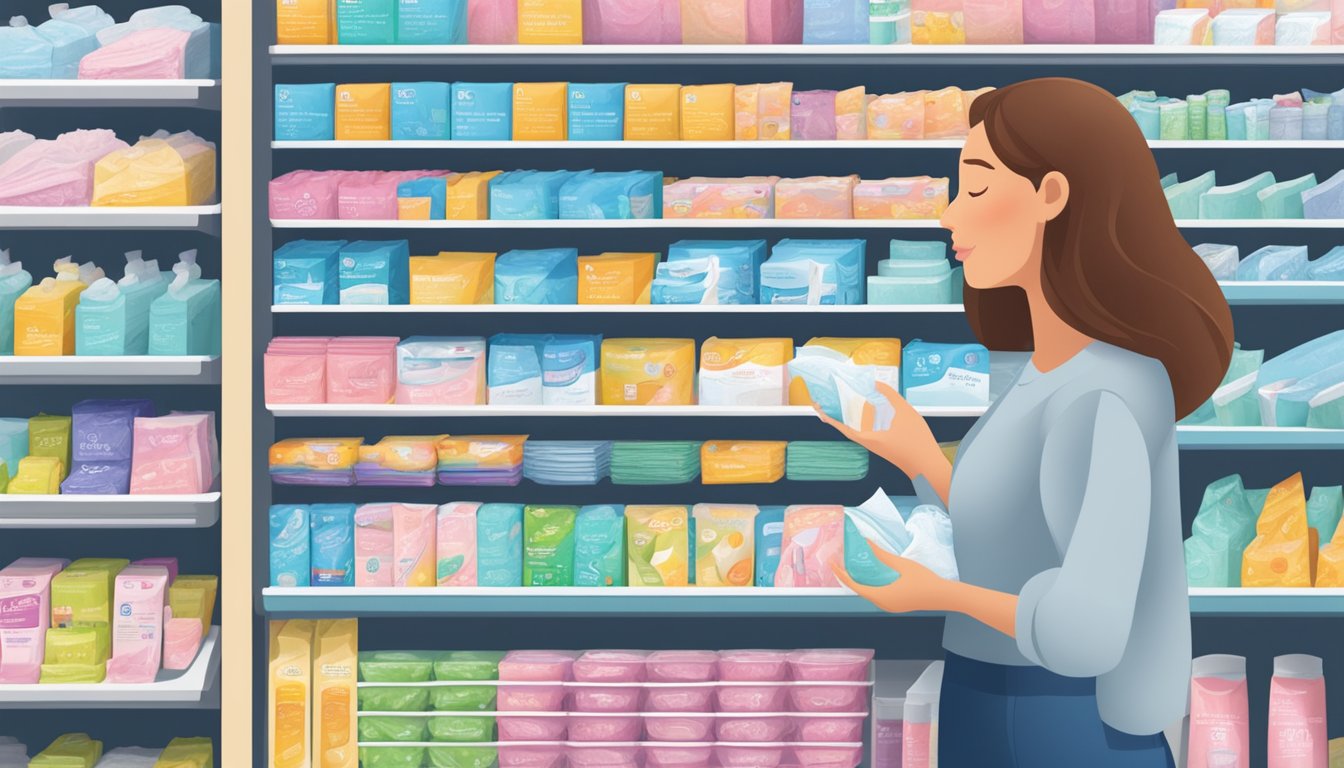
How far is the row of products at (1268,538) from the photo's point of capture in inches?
146

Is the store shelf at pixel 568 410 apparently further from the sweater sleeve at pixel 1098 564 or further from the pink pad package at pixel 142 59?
the sweater sleeve at pixel 1098 564

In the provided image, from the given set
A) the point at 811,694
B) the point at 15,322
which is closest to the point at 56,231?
the point at 15,322

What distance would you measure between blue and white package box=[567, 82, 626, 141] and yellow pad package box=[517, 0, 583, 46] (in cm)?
13

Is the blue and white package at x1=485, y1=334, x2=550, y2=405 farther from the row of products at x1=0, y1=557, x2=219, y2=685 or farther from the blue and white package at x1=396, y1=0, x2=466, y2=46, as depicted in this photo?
the row of products at x1=0, y1=557, x2=219, y2=685

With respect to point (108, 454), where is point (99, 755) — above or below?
below

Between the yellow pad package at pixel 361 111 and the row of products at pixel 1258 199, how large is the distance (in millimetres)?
2037

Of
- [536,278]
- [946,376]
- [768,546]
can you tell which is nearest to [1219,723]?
[946,376]

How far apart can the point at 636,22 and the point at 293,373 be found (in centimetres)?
126

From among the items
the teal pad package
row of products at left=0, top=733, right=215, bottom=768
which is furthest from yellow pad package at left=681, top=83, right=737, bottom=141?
row of products at left=0, top=733, right=215, bottom=768

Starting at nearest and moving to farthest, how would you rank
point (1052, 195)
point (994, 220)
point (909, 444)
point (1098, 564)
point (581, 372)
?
point (1098, 564)
point (1052, 195)
point (994, 220)
point (909, 444)
point (581, 372)

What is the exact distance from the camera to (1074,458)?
1912mm

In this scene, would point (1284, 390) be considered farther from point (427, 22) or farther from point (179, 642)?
point (179, 642)

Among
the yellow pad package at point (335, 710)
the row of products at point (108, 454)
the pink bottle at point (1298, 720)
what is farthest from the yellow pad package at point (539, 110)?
the pink bottle at point (1298, 720)

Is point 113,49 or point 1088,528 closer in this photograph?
point 1088,528
